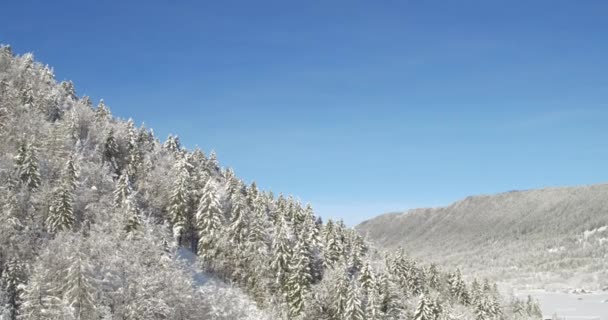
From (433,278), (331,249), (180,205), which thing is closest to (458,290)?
(433,278)

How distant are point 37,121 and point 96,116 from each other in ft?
70.1

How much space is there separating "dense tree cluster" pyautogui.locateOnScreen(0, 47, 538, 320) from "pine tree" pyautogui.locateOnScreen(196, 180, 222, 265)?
236 mm

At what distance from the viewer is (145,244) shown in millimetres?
71000

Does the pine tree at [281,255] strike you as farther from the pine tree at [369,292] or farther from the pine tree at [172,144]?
the pine tree at [172,144]

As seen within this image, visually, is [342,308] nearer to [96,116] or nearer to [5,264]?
[5,264]

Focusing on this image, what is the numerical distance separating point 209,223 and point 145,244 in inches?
793

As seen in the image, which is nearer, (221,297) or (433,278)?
(221,297)

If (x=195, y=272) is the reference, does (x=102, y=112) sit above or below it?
above

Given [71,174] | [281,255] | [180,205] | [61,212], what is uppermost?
[71,174]

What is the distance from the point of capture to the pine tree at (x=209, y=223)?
9081 centimetres

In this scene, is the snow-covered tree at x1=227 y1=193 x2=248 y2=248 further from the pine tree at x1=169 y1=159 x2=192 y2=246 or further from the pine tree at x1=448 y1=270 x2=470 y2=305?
the pine tree at x1=448 y1=270 x2=470 y2=305

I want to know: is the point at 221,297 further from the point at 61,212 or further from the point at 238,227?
the point at 61,212

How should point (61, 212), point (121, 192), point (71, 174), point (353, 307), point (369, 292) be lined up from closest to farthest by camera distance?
point (61, 212) < point (353, 307) < point (369, 292) < point (71, 174) < point (121, 192)

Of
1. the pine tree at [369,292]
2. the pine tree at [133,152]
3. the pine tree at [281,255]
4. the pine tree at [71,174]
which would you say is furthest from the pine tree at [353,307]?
the pine tree at [133,152]
